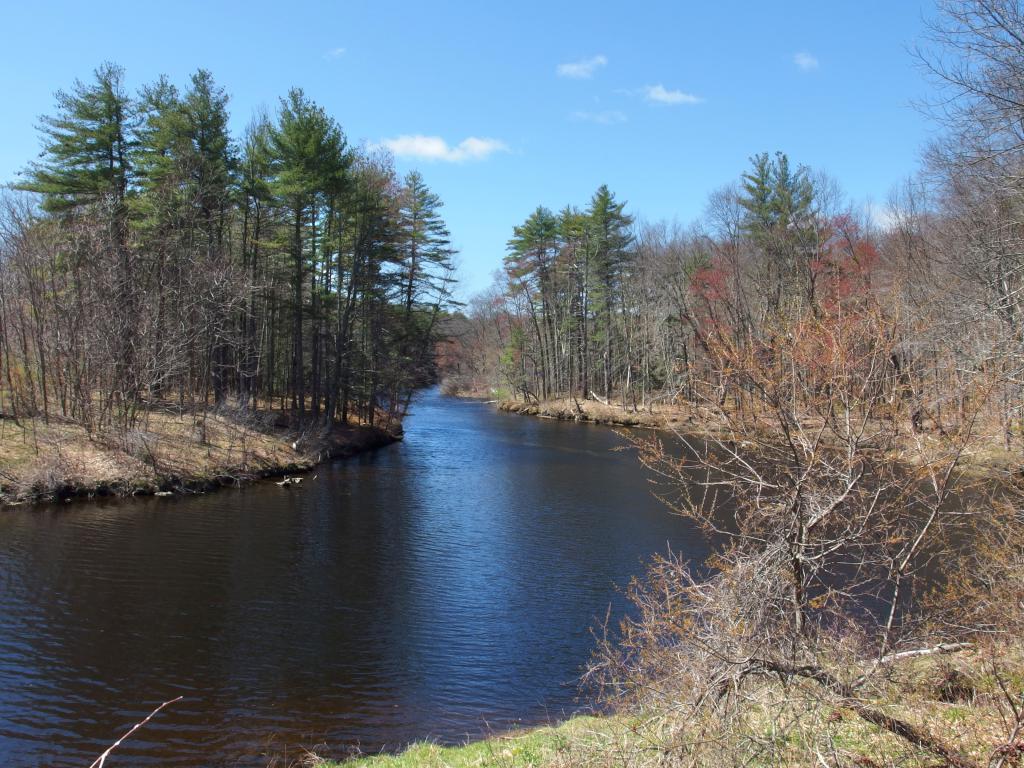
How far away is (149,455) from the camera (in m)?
21.4

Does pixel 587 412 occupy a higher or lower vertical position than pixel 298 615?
higher

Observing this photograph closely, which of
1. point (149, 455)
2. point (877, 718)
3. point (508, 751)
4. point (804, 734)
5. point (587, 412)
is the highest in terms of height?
point (587, 412)

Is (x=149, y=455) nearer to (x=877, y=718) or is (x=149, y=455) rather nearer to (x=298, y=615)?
(x=298, y=615)

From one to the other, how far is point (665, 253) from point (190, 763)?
4302 cm

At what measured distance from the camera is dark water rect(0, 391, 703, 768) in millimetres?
8531

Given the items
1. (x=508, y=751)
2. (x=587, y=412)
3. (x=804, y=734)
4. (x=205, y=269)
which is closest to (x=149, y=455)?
(x=205, y=269)

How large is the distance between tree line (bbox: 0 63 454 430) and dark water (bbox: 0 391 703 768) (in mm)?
6072

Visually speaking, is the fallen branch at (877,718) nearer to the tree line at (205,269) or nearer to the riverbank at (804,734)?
the riverbank at (804,734)

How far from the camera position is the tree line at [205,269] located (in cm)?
2212

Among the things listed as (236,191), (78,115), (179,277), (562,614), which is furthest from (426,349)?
(562,614)

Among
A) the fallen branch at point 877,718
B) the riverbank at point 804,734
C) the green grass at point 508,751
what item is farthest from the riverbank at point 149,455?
the fallen branch at point 877,718

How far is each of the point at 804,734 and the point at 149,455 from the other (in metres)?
21.1

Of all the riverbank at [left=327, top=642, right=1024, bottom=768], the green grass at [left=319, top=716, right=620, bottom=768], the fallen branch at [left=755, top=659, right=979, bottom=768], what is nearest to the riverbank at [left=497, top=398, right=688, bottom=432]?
the green grass at [left=319, top=716, right=620, bottom=768]

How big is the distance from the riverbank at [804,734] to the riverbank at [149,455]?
1593cm
